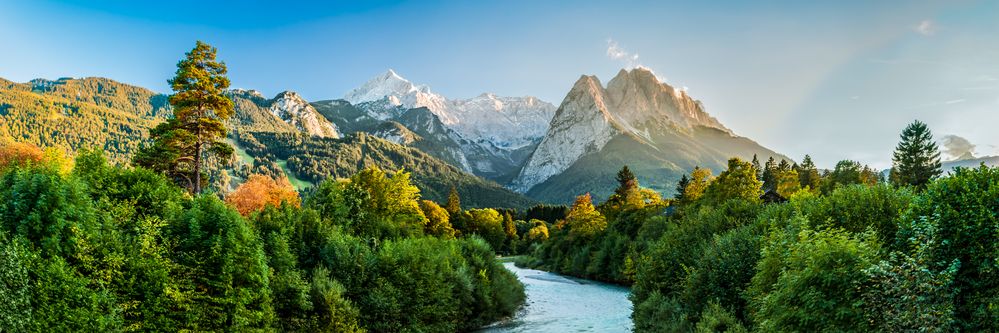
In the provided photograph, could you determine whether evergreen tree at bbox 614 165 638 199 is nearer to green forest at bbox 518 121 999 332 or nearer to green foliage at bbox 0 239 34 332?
green forest at bbox 518 121 999 332

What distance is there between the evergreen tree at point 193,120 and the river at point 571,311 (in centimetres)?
2288

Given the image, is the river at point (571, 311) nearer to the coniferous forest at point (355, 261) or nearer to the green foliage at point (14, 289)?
the coniferous forest at point (355, 261)

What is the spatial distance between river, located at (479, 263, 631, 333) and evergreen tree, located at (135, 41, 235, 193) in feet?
75.1

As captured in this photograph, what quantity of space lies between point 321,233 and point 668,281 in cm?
2174

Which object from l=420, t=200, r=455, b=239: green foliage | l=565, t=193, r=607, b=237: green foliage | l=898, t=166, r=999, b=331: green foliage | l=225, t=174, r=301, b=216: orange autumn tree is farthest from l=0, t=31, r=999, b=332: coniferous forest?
l=565, t=193, r=607, b=237: green foliage

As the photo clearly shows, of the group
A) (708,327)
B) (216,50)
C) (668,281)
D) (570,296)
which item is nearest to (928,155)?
(570,296)

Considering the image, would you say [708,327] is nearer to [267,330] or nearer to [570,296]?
[267,330]

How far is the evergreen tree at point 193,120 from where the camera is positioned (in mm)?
34188

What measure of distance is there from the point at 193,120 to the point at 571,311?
103 feet

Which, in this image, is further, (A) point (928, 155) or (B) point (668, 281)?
(A) point (928, 155)

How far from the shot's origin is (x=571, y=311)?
43344 mm

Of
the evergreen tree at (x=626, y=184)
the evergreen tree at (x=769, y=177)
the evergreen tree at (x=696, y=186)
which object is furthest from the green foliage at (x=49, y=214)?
the evergreen tree at (x=769, y=177)

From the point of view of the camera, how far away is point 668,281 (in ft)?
112

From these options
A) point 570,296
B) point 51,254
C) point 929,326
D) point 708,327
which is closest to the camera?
point 929,326
